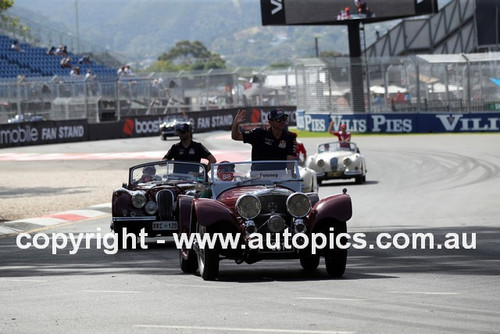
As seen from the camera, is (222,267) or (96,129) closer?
(222,267)

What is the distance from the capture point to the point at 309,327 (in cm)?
773

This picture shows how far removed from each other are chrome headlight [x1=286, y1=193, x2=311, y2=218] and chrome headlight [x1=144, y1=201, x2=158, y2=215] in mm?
4137

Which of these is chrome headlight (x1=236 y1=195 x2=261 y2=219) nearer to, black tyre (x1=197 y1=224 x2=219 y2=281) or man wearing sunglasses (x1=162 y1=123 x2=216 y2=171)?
black tyre (x1=197 y1=224 x2=219 y2=281)

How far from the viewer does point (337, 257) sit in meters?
10.8

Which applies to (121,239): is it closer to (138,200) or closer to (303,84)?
(138,200)

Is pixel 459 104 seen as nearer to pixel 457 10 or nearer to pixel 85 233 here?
pixel 457 10

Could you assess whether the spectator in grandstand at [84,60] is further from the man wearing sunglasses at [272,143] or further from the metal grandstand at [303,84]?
the man wearing sunglasses at [272,143]

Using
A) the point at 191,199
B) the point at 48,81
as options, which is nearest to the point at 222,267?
the point at 191,199

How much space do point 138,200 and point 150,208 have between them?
0.19 metres

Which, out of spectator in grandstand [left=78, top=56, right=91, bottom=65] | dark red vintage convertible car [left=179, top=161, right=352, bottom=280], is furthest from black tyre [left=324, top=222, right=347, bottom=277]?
spectator in grandstand [left=78, top=56, right=91, bottom=65]

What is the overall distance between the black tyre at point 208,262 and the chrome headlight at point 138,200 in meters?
3.69

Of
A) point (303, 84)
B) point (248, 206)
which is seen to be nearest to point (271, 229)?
point (248, 206)

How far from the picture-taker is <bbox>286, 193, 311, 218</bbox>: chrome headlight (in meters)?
10.8

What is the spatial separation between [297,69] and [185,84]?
8.76 meters
